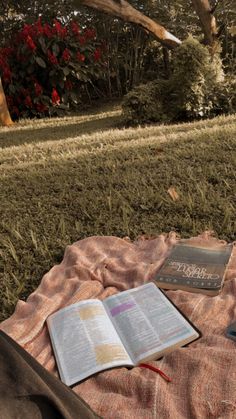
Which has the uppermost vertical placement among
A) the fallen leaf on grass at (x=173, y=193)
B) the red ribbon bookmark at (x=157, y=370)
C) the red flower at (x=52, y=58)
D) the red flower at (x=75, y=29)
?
the red flower at (x=75, y=29)

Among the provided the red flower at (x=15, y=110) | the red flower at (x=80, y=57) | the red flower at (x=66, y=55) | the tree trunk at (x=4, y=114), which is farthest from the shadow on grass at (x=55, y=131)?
the red flower at (x=80, y=57)

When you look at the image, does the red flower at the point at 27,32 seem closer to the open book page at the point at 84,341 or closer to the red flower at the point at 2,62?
the red flower at the point at 2,62

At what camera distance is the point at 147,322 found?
234 centimetres

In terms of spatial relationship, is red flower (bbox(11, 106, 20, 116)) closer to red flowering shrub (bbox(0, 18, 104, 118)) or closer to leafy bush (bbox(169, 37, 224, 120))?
red flowering shrub (bbox(0, 18, 104, 118))

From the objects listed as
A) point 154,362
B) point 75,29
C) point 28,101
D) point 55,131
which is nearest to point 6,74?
point 28,101

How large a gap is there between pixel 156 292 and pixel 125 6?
6679 mm

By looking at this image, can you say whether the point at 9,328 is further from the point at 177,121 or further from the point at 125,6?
the point at 125,6

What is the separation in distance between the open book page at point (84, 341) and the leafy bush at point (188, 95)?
481cm

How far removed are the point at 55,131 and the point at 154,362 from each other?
551 centimetres

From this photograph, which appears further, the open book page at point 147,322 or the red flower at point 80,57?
the red flower at point 80,57

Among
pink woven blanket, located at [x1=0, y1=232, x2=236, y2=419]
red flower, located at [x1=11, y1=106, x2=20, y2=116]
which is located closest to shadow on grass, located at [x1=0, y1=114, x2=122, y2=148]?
red flower, located at [x1=11, y1=106, x2=20, y2=116]

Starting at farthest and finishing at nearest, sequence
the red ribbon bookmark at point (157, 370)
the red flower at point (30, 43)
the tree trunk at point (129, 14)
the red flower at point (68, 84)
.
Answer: the red flower at point (68, 84)
the red flower at point (30, 43)
the tree trunk at point (129, 14)
the red ribbon bookmark at point (157, 370)

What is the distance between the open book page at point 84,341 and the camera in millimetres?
2061

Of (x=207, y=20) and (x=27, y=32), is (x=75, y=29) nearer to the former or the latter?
(x=27, y=32)
